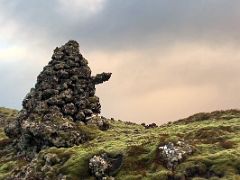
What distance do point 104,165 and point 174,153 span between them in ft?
40.5

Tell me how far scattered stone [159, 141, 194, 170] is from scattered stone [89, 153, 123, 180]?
799 cm

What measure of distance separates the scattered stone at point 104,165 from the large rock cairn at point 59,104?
2540 centimetres

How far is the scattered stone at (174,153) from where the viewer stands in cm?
7469

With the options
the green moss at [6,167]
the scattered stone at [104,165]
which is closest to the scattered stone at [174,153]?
the scattered stone at [104,165]

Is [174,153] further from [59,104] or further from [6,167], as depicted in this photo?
[59,104]

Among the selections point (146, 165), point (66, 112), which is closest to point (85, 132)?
point (66, 112)

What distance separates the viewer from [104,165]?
256 ft

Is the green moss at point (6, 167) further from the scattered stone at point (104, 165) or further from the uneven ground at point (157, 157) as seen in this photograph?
the scattered stone at point (104, 165)

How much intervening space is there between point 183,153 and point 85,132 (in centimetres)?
3919

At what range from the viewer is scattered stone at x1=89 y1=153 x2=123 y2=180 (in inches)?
3034

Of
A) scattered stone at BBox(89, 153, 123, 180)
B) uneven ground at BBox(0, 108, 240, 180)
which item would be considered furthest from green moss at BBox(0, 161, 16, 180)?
scattered stone at BBox(89, 153, 123, 180)

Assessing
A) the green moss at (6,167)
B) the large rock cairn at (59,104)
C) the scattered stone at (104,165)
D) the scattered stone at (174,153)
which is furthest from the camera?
the large rock cairn at (59,104)

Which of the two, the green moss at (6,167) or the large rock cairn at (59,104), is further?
the large rock cairn at (59,104)

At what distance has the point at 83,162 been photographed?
81.7m
